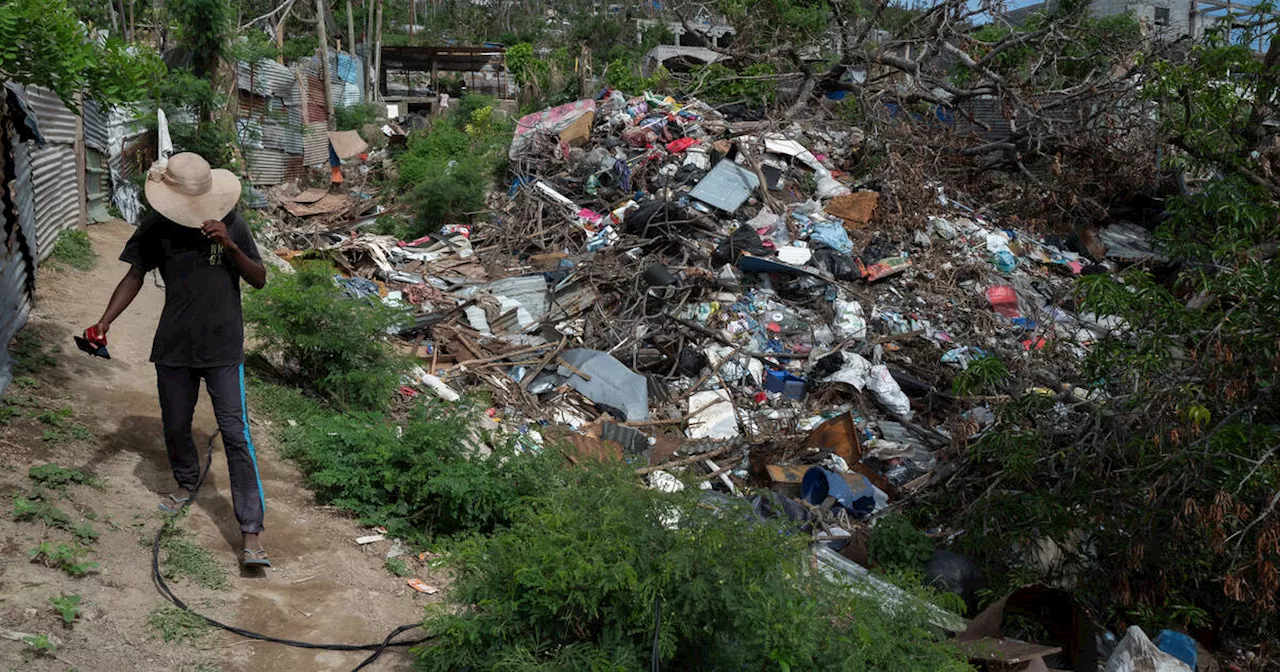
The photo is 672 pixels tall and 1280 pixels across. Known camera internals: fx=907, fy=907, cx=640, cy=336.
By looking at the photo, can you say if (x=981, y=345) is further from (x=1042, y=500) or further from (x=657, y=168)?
(x=657, y=168)

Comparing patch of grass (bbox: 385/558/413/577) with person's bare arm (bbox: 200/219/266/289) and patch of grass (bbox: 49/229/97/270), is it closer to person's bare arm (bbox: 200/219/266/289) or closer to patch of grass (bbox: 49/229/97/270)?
person's bare arm (bbox: 200/219/266/289)

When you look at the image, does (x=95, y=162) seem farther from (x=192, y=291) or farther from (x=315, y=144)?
(x=315, y=144)

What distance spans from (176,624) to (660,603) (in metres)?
1.72

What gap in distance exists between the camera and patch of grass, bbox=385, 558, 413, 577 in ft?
13.4

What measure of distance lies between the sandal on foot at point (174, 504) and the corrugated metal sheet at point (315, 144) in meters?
14.8

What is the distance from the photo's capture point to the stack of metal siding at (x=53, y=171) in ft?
22.7

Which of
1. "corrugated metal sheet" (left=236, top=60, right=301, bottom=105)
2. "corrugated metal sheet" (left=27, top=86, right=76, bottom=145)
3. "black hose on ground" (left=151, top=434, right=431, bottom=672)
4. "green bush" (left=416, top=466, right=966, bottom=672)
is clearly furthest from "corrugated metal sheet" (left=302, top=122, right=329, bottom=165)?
"green bush" (left=416, top=466, right=966, bottom=672)

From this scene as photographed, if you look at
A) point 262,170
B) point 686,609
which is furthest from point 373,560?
point 262,170

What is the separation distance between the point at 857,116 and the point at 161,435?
35.6 feet

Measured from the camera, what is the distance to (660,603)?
2.75 meters

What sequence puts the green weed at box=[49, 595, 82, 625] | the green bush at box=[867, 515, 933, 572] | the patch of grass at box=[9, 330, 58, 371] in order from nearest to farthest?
the green weed at box=[49, 595, 82, 625], the patch of grass at box=[9, 330, 58, 371], the green bush at box=[867, 515, 933, 572]

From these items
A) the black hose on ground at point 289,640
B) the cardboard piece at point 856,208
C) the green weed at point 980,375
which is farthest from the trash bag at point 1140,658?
the cardboard piece at point 856,208

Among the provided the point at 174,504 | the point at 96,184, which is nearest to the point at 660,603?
the point at 174,504

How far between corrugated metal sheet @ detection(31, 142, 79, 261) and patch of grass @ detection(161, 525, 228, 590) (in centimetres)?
426
